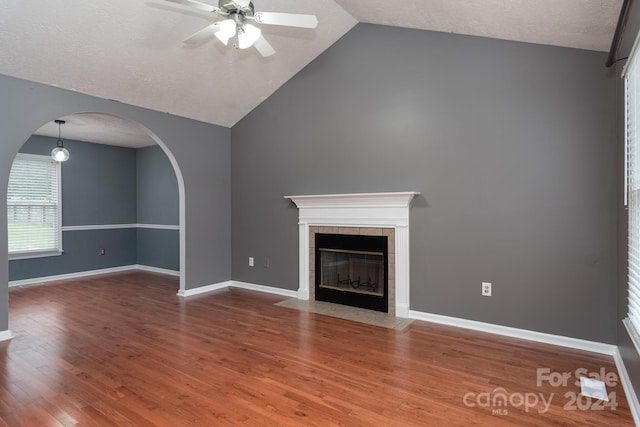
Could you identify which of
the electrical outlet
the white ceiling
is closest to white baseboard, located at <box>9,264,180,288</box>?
the white ceiling

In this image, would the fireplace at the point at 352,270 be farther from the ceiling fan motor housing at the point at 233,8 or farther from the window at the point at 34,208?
the window at the point at 34,208

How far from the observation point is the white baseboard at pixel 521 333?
2.93 m

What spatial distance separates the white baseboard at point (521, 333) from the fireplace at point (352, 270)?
1.68ft

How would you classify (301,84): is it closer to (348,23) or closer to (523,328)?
(348,23)

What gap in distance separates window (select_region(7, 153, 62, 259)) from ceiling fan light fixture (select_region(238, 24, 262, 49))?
211 inches

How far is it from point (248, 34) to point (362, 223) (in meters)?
2.41

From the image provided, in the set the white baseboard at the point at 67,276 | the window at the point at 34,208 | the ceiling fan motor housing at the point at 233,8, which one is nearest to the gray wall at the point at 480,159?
the ceiling fan motor housing at the point at 233,8

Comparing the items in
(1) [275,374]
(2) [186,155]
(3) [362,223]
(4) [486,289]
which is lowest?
(1) [275,374]

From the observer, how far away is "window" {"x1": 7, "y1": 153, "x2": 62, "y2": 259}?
5758 mm

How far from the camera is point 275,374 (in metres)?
2.58

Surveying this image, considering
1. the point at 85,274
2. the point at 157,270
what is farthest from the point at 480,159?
the point at 85,274

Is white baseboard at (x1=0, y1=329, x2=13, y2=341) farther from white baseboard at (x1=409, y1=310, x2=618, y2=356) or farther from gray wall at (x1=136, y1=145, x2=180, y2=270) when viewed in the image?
white baseboard at (x1=409, y1=310, x2=618, y2=356)

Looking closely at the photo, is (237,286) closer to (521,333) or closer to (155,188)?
(155,188)

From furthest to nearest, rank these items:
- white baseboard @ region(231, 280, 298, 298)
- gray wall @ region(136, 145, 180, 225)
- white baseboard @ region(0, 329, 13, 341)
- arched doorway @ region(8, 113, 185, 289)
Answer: gray wall @ region(136, 145, 180, 225) < arched doorway @ region(8, 113, 185, 289) < white baseboard @ region(231, 280, 298, 298) < white baseboard @ region(0, 329, 13, 341)
